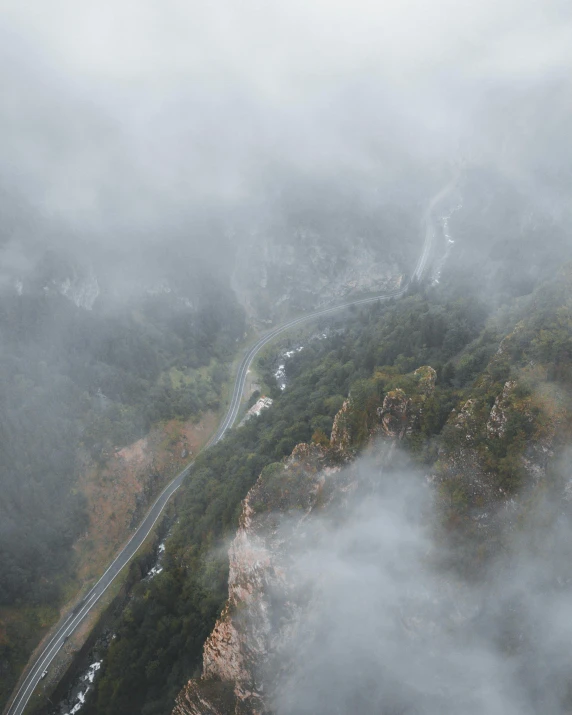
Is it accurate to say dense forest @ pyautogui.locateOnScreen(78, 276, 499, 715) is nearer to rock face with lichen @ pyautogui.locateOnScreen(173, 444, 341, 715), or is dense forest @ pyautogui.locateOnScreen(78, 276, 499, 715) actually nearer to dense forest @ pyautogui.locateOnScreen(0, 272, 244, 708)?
rock face with lichen @ pyautogui.locateOnScreen(173, 444, 341, 715)

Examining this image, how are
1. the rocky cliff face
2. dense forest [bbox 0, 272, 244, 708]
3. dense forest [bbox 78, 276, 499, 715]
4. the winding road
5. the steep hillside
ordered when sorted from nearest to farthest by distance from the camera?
Result: the steep hillside < the rocky cliff face < dense forest [bbox 78, 276, 499, 715] < the winding road < dense forest [bbox 0, 272, 244, 708]

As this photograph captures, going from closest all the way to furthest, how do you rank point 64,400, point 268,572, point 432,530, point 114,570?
point 432,530
point 268,572
point 114,570
point 64,400

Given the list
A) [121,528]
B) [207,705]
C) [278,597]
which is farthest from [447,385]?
[121,528]

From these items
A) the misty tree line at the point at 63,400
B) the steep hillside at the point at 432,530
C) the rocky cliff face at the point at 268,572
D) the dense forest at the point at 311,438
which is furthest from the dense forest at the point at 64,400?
the steep hillside at the point at 432,530

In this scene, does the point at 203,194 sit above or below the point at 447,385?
above

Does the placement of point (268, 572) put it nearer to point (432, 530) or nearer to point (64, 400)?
point (432, 530)

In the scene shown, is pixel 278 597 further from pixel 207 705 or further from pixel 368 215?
pixel 368 215

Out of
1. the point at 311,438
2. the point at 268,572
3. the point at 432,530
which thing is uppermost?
the point at 311,438

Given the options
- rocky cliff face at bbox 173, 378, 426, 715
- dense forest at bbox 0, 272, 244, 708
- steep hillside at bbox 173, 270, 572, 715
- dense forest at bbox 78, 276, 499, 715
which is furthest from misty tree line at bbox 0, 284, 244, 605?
steep hillside at bbox 173, 270, 572, 715

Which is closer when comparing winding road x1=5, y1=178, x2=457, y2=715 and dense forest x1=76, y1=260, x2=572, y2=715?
dense forest x1=76, y1=260, x2=572, y2=715

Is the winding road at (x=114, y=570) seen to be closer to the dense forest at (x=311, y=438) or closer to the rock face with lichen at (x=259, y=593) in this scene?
the dense forest at (x=311, y=438)

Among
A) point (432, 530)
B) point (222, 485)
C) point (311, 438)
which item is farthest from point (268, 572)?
point (222, 485)
